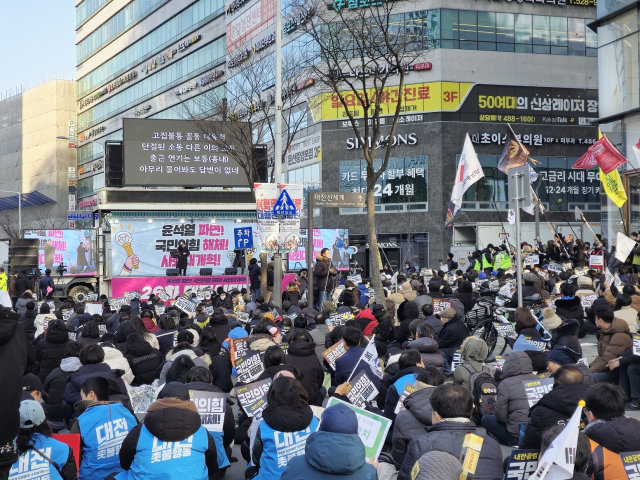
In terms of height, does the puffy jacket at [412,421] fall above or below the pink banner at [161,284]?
below

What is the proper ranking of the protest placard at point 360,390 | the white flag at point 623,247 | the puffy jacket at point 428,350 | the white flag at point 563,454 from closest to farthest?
the white flag at point 563,454
the protest placard at point 360,390
the puffy jacket at point 428,350
the white flag at point 623,247

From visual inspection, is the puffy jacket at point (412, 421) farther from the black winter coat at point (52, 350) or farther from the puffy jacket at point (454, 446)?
the black winter coat at point (52, 350)

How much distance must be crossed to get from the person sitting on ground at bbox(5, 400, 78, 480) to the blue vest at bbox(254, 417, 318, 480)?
58.4 inches

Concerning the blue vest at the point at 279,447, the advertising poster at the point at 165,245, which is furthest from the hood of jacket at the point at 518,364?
the advertising poster at the point at 165,245

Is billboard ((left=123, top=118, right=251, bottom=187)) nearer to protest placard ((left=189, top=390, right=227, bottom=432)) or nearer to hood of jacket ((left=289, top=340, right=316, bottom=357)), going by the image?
hood of jacket ((left=289, top=340, right=316, bottom=357))

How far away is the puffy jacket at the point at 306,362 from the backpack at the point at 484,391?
1826 mm

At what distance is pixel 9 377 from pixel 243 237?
2648 centimetres

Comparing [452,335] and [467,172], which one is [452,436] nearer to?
[452,335]

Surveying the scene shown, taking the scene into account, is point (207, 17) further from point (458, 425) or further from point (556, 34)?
point (458, 425)

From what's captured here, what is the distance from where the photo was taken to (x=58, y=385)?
9.93 m

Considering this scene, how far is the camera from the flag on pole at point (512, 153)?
62.2ft

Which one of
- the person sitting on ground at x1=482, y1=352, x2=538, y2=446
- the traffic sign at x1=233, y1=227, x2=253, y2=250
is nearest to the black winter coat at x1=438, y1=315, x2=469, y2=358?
the person sitting on ground at x1=482, y1=352, x2=538, y2=446

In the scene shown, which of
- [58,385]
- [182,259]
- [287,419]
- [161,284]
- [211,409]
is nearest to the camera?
[287,419]

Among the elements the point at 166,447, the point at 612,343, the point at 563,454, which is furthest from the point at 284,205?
the point at 563,454
